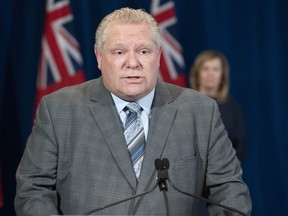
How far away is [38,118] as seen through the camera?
6.96 feet

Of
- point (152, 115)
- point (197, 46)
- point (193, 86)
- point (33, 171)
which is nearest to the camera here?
point (33, 171)

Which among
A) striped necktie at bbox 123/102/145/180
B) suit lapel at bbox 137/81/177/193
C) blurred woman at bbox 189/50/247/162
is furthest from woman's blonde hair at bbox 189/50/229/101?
striped necktie at bbox 123/102/145/180

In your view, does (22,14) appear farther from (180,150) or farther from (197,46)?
(180,150)

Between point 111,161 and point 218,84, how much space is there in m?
2.24

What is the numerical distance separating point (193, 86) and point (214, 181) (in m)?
2.14

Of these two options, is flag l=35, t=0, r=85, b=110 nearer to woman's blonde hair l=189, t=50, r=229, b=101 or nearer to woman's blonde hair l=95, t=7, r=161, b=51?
woman's blonde hair l=189, t=50, r=229, b=101

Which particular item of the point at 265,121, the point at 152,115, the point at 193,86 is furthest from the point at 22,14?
the point at 152,115

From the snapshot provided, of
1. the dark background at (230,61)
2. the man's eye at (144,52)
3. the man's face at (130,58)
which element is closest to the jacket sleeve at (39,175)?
the man's face at (130,58)

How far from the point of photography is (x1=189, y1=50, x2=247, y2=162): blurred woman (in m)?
4.15

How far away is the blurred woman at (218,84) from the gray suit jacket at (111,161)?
1959 millimetres

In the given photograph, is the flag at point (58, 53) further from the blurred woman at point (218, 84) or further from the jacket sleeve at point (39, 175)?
the jacket sleeve at point (39, 175)

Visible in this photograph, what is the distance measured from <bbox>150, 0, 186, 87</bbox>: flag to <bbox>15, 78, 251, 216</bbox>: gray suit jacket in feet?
6.61

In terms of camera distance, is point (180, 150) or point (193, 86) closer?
point (180, 150)

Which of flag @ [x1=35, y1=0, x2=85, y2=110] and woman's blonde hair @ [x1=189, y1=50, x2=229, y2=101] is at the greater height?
flag @ [x1=35, y1=0, x2=85, y2=110]
